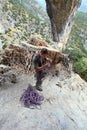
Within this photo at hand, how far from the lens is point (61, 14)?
1533cm

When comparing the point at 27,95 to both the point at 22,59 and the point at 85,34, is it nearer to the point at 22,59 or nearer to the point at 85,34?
the point at 22,59

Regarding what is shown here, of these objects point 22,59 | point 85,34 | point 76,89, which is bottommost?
point 85,34

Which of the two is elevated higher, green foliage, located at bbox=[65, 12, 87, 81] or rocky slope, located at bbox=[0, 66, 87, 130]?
rocky slope, located at bbox=[0, 66, 87, 130]

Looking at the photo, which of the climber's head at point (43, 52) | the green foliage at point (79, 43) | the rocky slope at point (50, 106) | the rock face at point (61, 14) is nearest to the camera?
the rocky slope at point (50, 106)

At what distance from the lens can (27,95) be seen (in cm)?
1098

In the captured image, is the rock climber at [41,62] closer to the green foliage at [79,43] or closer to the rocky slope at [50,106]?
the rocky slope at [50,106]

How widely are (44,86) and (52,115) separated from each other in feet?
6.47

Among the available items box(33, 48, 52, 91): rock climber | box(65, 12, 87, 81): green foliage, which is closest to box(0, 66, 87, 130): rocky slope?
box(33, 48, 52, 91): rock climber

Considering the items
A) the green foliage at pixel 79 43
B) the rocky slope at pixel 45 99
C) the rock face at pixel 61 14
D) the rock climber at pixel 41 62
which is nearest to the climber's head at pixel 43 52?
the rock climber at pixel 41 62

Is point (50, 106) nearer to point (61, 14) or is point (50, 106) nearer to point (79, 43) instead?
point (61, 14)

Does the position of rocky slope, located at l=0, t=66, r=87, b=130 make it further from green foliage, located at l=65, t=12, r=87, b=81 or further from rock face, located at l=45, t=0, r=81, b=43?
green foliage, located at l=65, t=12, r=87, b=81

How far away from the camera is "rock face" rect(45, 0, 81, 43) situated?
15203mm

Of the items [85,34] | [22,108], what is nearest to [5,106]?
[22,108]

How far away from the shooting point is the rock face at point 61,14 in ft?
49.9
